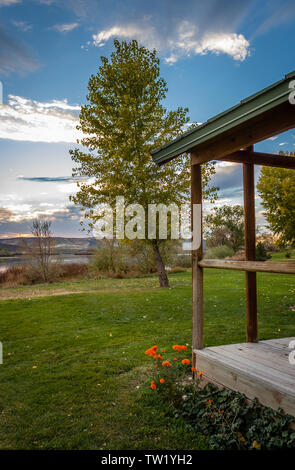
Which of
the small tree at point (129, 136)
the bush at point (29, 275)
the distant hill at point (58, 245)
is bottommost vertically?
the bush at point (29, 275)

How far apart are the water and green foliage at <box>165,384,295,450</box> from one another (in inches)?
645

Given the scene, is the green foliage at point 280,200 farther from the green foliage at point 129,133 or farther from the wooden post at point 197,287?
the wooden post at point 197,287

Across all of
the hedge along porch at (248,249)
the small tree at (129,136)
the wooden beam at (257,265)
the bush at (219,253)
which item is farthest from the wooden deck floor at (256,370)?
the bush at (219,253)

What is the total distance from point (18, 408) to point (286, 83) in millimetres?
4086

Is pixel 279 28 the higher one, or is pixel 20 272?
pixel 279 28

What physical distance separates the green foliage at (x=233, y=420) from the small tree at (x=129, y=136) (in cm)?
826

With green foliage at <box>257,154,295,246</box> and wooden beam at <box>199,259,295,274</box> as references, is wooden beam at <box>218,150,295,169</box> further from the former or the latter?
green foliage at <box>257,154,295,246</box>

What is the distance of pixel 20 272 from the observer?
1795 cm

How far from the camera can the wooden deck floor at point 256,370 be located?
265 centimetres

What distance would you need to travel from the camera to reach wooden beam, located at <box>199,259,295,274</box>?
103 inches
